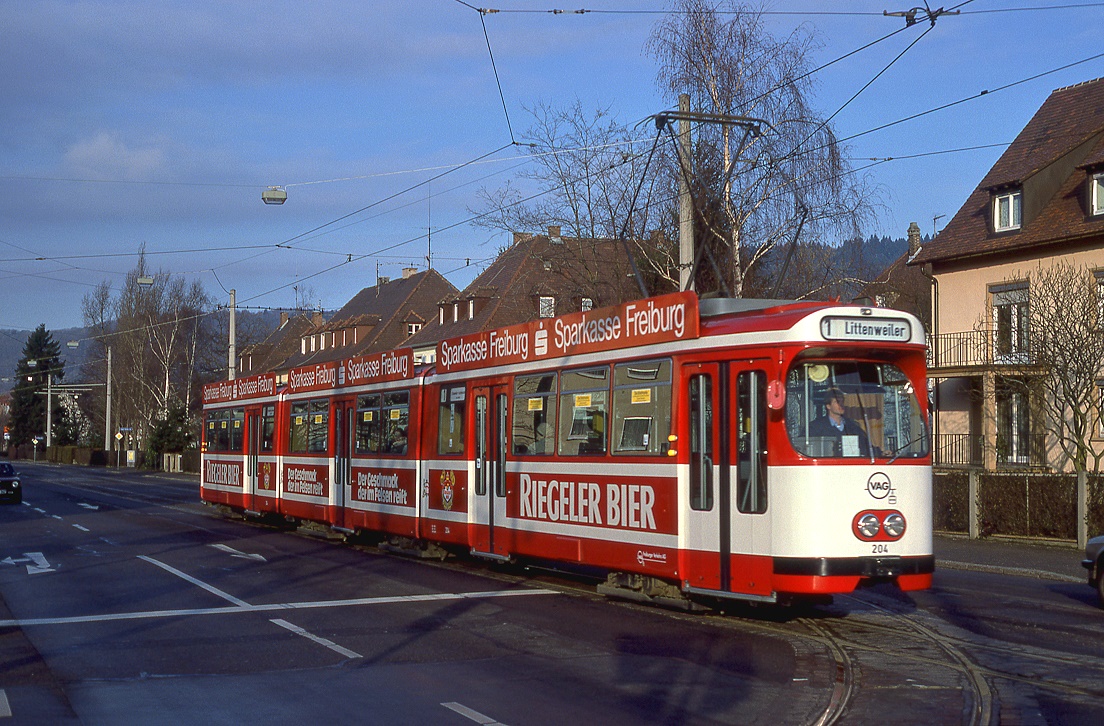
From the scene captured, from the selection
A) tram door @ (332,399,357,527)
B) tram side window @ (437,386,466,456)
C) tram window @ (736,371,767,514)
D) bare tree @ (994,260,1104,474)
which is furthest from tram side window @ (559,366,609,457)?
bare tree @ (994,260,1104,474)

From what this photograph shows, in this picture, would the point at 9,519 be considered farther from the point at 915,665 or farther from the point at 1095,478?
the point at 915,665

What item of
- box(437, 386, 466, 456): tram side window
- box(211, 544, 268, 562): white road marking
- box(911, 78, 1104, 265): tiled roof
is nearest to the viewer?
box(437, 386, 466, 456): tram side window

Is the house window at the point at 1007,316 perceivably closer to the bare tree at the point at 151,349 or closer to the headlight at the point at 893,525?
the headlight at the point at 893,525

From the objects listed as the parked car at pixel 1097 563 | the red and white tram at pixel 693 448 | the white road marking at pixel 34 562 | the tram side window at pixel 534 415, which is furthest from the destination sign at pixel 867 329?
the white road marking at pixel 34 562

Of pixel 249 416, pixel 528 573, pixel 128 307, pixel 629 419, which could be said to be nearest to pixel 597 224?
pixel 249 416

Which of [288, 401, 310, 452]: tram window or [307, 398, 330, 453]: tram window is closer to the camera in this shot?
[307, 398, 330, 453]: tram window

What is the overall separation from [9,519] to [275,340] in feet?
229

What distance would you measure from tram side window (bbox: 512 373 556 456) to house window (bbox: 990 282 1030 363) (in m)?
18.4

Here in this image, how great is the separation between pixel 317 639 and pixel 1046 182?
28.9 metres

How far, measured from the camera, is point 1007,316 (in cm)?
3547

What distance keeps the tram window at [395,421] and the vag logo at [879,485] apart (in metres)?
10.3

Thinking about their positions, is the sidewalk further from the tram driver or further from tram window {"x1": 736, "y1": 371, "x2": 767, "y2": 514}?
tram window {"x1": 736, "y1": 371, "x2": 767, "y2": 514}

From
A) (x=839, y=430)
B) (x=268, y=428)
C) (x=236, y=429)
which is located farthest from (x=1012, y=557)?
(x=236, y=429)

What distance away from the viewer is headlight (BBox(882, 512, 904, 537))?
1178 centimetres
